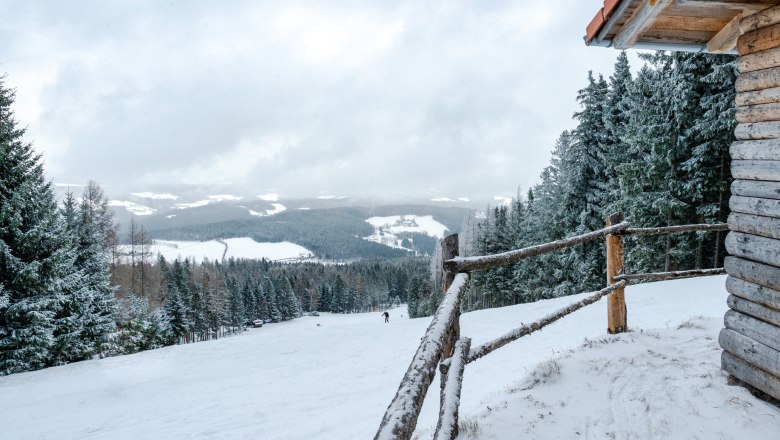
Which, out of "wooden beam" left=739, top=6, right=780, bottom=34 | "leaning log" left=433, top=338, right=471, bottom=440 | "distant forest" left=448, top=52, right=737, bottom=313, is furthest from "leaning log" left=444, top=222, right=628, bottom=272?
"distant forest" left=448, top=52, right=737, bottom=313

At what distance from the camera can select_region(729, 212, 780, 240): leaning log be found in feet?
11.1

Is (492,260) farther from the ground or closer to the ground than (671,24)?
closer to the ground

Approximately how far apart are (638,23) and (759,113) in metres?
1.40

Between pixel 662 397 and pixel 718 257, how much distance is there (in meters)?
17.4

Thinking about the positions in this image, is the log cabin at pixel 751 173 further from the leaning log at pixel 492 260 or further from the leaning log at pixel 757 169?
the leaning log at pixel 492 260

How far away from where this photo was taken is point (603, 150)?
77.9 feet

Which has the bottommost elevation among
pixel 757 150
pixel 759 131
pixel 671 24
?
pixel 757 150

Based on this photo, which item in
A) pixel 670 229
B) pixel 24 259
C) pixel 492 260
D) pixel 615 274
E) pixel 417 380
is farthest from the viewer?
pixel 24 259

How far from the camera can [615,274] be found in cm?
545

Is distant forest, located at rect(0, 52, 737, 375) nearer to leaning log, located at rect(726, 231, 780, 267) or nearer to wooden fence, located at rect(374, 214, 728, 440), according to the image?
wooden fence, located at rect(374, 214, 728, 440)

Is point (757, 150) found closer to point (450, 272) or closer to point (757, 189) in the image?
point (757, 189)

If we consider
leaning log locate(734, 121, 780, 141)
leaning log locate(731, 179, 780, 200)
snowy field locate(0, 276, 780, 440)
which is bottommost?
snowy field locate(0, 276, 780, 440)

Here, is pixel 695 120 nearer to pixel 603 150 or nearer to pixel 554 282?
pixel 603 150

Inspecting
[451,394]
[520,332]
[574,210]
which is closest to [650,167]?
[574,210]
